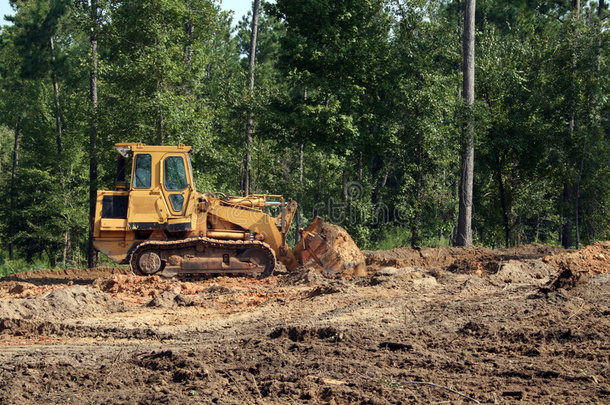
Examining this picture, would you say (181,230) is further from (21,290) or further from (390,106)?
(390,106)

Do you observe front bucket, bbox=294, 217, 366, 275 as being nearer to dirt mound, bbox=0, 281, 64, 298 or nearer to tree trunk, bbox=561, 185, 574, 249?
dirt mound, bbox=0, 281, 64, 298

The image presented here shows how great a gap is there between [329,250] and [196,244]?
311 cm

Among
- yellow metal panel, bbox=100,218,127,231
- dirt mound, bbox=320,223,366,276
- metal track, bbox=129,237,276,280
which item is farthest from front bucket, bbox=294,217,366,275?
yellow metal panel, bbox=100,218,127,231

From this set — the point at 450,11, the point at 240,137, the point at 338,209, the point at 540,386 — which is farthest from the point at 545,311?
the point at 450,11

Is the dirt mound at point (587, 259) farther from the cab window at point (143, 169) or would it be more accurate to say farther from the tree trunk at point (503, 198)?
the cab window at point (143, 169)

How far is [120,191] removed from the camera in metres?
15.1

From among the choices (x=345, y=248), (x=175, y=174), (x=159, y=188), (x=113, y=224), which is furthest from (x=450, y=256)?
(x=113, y=224)

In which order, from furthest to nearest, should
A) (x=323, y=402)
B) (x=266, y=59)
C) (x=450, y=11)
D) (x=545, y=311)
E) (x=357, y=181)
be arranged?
(x=266, y=59) → (x=450, y=11) → (x=357, y=181) → (x=545, y=311) → (x=323, y=402)

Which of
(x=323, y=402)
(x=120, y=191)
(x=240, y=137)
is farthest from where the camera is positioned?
(x=240, y=137)

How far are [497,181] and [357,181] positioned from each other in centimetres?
519

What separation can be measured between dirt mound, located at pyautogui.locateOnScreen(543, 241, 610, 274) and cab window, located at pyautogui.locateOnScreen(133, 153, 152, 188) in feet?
30.8

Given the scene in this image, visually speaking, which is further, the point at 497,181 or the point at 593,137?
the point at 497,181

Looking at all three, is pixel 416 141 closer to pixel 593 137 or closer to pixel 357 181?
pixel 357 181

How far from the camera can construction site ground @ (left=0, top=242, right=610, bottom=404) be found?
6598 mm
